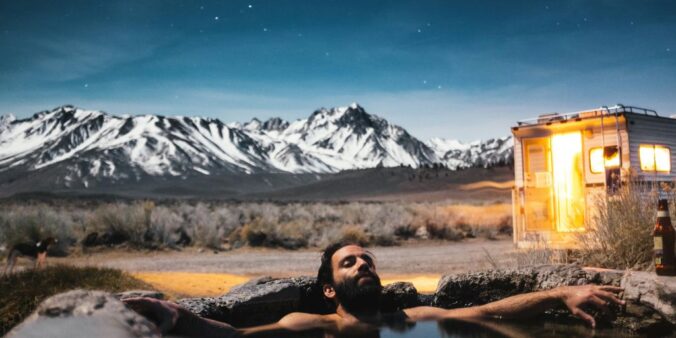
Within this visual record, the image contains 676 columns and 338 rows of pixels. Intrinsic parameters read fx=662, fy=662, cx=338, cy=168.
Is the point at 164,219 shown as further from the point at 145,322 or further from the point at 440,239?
the point at 145,322

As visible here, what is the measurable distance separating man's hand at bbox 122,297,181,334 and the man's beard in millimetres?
1504

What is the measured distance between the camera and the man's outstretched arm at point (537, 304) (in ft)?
14.7

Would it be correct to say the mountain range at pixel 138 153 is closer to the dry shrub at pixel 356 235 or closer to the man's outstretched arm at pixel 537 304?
the dry shrub at pixel 356 235

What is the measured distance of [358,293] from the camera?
16.0ft

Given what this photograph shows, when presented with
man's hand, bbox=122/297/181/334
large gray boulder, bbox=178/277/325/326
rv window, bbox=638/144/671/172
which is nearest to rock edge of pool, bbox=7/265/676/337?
large gray boulder, bbox=178/277/325/326

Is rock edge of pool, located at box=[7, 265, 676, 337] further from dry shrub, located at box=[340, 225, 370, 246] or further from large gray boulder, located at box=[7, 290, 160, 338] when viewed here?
dry shrub, located at box=[340, 225, 370, 246]

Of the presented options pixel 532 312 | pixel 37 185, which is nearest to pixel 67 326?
pixel 532 312

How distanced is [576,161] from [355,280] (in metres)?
11.9

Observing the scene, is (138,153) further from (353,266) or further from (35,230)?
(353,266)

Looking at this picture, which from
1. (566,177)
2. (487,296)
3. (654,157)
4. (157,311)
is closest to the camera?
(157,311)

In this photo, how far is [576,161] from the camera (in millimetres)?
15398

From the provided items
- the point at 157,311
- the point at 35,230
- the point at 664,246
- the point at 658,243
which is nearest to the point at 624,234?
the point at 664,246

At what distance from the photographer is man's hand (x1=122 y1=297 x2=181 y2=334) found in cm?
352

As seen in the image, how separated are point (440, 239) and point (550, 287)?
1606cm
